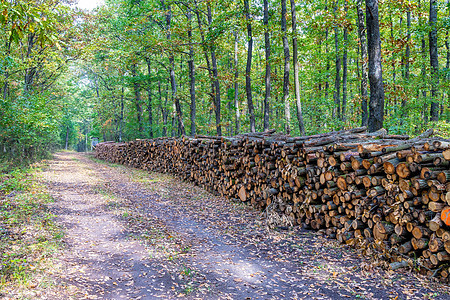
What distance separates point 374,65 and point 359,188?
4.69 meters

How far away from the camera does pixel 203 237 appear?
5.68 metres

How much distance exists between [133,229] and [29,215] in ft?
7.60

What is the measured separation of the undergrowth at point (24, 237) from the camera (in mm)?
3361

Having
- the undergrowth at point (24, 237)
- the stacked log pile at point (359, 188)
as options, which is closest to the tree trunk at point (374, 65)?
the stacked log pile at point (359, 188)

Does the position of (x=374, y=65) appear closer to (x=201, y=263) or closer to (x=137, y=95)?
(x=201, y=263)

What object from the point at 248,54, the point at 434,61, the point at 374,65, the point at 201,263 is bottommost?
the point at 201,263

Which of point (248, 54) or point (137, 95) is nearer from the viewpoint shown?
point (248, 54)

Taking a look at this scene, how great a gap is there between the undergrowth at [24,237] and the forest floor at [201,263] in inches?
6.8

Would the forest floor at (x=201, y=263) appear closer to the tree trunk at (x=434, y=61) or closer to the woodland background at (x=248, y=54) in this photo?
the woodland background at (x=248, y=54)

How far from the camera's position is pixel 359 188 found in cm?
493

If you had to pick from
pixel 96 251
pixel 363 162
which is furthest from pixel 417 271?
pixel 96 251

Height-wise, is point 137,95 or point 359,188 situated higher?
point 137,95

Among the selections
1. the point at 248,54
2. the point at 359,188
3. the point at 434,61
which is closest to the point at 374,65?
the point at 359,188

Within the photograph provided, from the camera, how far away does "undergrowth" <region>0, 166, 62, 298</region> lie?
11.0 feet
